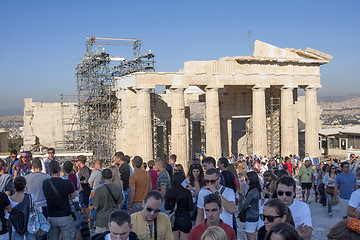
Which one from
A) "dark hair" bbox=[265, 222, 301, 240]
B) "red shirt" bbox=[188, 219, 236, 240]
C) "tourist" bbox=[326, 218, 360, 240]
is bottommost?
"red shirt" bbox=[188, 219, 236, 240]

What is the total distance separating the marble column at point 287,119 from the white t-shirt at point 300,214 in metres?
20.6

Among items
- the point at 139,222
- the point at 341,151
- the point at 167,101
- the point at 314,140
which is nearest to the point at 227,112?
the point at 167,101

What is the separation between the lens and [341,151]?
31.4m

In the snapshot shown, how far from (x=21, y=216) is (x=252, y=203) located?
3680mm

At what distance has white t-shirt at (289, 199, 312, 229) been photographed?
184 inches

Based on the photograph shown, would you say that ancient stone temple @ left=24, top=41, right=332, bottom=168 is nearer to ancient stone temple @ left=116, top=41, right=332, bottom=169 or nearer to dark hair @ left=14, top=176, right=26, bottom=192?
ancient stone temple @ left=116, top=41, right=332, bottom=169

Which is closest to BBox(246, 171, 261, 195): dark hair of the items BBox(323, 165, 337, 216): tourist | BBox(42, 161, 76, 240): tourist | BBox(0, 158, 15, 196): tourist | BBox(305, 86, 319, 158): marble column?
BBox(42, 161, 76, 240): tourist

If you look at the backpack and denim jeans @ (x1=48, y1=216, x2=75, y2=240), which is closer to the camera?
the backpack

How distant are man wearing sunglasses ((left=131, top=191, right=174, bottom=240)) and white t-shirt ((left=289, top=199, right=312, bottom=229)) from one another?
147cm

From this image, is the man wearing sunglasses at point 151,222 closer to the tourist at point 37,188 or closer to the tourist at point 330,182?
the tourist at point 37,188

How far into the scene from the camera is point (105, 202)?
257 inches

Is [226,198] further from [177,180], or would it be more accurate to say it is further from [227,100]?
[227,100]

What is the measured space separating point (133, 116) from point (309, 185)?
41.4 feet

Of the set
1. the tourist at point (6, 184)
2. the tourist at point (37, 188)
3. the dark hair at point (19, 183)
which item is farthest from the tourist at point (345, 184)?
the tourist at point (6, 184)
